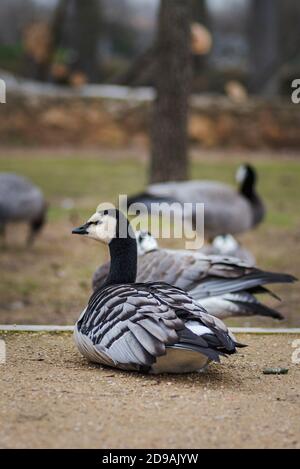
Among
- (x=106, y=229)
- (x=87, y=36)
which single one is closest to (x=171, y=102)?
(x=106, y=229)

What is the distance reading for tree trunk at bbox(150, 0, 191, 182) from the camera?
11.6 meters

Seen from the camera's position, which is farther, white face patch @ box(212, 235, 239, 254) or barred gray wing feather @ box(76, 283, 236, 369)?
white face patch @ box(212, 235, 239, 254)

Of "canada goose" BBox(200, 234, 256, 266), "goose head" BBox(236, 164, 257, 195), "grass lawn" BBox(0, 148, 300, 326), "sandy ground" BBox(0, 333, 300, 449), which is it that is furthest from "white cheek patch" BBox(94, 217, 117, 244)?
"goose head" BBox(236, 164, 257, 195)

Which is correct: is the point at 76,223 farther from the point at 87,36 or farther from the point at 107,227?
the point at 87,36

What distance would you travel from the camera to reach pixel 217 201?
1059 cm

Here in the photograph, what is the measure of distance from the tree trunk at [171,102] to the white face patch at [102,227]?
6693mm

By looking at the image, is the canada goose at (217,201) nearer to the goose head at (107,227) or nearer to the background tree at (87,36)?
the goose head at (107,227)

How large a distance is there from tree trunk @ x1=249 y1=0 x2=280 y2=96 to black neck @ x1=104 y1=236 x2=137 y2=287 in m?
19.3

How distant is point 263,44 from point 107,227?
68.5 feet

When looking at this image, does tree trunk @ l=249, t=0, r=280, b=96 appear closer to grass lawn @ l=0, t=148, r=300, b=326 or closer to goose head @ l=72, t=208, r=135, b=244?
grass lawn @ l=0, t=148, r=300, b=326

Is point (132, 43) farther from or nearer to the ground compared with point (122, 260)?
farther from the ground

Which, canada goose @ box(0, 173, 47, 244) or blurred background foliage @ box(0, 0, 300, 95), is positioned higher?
blurred background foliage @ box(0, 0, 300, 95)
